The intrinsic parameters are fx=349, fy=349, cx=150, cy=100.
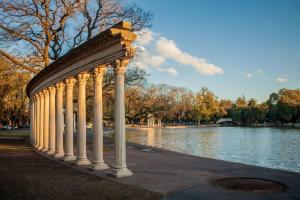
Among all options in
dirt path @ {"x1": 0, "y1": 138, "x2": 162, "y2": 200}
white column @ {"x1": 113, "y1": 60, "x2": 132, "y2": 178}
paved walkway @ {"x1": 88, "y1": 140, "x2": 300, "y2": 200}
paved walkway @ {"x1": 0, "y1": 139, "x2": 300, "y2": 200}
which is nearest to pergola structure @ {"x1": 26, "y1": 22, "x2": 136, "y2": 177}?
white column @ {"x1": 113, "y1": 60, "x2": 132, "y2": 178}

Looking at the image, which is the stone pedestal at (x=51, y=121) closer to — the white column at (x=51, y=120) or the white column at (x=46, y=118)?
the white column at (x=51, y=120)

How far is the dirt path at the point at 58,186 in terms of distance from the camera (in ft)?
42.7

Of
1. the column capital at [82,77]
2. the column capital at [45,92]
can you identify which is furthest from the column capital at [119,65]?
the column capital at [45,92]

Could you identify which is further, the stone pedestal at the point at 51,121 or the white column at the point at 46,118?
the white column at the point at 46,118

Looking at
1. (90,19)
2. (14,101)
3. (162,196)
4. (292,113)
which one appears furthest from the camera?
(292,113)

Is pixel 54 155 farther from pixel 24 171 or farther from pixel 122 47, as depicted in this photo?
pixel 122 47

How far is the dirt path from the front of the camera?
13.0 m

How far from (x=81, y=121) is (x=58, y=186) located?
22.7ft

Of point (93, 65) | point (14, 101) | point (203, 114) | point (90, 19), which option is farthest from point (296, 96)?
point (93, 65)

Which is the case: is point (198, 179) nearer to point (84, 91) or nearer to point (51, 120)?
point (84, 91)

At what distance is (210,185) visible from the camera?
49.1 feet

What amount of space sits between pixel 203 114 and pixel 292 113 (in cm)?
5189

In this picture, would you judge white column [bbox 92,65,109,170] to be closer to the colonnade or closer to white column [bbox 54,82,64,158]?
the colonnade

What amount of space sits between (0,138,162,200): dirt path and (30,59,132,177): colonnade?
4.86ft
